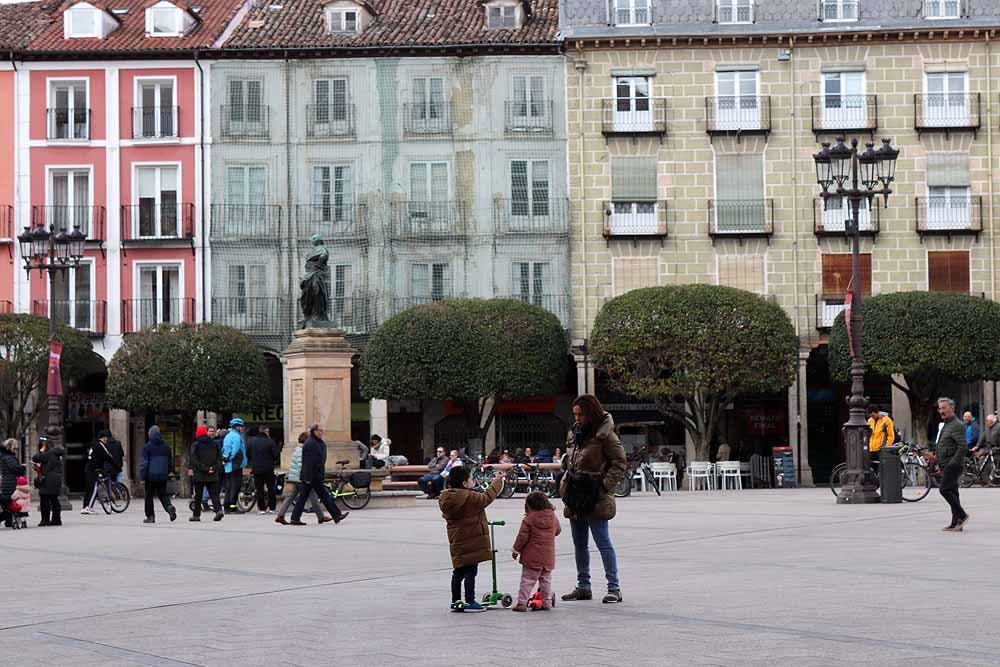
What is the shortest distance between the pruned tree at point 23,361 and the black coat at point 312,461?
23.5 meters

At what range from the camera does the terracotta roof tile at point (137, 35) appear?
53.3 m

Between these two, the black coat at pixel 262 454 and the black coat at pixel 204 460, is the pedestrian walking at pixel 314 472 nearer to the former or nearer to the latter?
the black coat at pixel 204 460

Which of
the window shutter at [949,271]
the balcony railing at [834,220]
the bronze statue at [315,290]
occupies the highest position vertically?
the balcony railing at [834,220]

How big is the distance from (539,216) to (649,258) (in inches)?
138

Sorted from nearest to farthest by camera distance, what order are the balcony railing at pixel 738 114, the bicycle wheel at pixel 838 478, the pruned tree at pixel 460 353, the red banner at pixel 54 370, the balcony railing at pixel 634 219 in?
1. the bicycle wheel at pixel 838 478
2. the red banner at pixel 54 370
3. the pruned tree at pixel 460 353
4. the balcony railing at pixel 738 114
5. the balcony railing at pixel 634 219

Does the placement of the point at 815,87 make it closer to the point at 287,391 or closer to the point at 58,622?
the point at 287,391

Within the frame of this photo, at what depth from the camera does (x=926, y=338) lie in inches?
1897

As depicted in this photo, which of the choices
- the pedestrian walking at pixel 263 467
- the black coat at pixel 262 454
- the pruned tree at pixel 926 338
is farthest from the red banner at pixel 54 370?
the pruned tree at pixel 926 338

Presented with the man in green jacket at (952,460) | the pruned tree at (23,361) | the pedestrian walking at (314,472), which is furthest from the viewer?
the pruned tree at (23,361)

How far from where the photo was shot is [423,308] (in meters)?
50.1

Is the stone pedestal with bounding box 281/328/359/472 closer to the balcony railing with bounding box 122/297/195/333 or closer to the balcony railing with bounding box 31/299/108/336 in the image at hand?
the balcony railing with bounding box 122/297/195/333

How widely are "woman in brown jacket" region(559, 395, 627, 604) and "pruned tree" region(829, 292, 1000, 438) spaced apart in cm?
3589

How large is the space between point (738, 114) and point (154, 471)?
27.1m

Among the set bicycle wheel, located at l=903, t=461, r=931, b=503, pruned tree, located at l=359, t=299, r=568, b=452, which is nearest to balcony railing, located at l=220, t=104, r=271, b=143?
pruned tree, located at l=359, t=299, r=568, b=452
